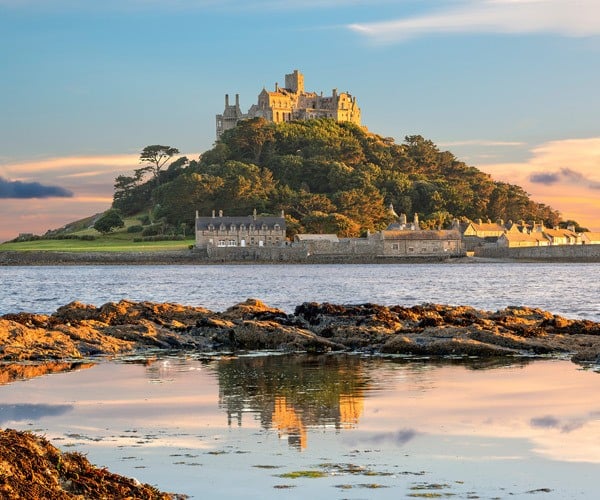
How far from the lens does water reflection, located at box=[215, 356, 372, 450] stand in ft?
39.7

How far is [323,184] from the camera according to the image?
170 meters

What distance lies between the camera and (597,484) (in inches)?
353

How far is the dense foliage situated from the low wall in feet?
40.7

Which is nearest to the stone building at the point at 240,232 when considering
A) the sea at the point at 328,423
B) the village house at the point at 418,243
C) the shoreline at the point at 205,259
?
the shoreline at the point at 205,259

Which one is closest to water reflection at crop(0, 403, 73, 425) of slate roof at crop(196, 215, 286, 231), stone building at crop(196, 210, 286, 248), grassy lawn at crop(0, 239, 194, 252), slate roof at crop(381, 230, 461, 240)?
stone building at crop(196, 210, 286, 248)

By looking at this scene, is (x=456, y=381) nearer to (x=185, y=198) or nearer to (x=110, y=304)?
(x=110, y=304)

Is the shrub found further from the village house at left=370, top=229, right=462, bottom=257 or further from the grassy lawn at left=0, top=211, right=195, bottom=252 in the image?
the village house at left=370, top=229, right=462, bottom=257

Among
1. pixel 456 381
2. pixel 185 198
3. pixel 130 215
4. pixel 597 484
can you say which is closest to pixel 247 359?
pixel 456 381

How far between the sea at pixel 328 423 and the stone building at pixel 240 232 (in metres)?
122

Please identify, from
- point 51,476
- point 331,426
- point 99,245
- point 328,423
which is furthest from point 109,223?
point 51,476

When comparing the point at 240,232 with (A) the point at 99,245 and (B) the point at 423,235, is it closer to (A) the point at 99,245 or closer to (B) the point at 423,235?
(B) the point at 423,235

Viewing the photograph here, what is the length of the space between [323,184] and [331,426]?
15913 cm

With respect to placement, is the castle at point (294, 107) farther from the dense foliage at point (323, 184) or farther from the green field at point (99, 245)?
the green field at point (99, 245)

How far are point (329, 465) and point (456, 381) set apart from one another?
21.8 ft
